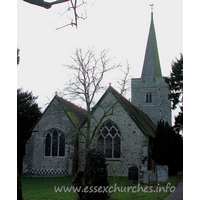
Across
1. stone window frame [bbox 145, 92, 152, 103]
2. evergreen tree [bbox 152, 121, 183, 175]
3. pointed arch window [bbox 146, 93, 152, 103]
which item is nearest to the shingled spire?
stone window frame [bbox 145, 92, 152, 103]

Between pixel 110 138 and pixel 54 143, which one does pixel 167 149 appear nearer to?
pixel 110 138

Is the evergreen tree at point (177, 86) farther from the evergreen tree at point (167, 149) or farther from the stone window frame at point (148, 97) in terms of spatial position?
the stone window frame at point (148, 97)

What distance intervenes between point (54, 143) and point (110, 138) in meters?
5.20

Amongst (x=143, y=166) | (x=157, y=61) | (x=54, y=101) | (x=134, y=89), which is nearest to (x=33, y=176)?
(x=54, y=101)

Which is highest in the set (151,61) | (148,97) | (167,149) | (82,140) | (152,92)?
(151,61)

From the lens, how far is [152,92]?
109 feet

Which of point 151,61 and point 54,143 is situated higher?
point 151,61

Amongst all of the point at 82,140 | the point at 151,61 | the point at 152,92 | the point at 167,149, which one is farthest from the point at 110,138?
the point at 151,61

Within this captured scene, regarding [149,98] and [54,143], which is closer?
[54,143]

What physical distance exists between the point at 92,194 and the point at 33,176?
15.5 metres

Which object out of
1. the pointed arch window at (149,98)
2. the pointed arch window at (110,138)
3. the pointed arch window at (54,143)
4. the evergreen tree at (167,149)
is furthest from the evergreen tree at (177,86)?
the pointed arch window at (149,98)

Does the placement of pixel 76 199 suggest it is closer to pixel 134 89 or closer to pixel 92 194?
pixel 92 194

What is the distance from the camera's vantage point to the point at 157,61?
3525 centimetres

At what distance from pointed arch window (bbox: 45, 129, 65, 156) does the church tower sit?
13.9 meters
